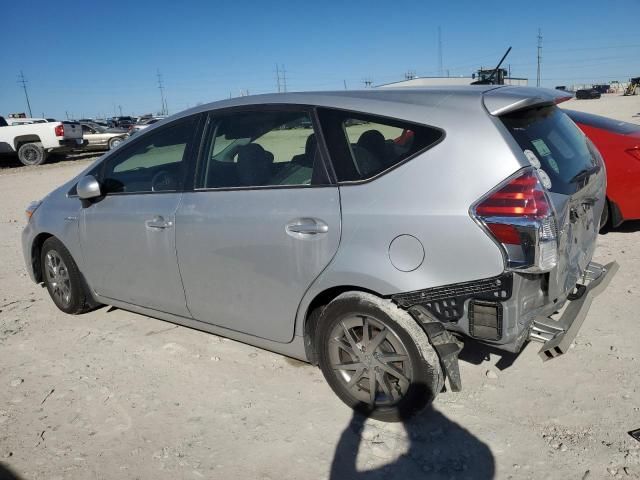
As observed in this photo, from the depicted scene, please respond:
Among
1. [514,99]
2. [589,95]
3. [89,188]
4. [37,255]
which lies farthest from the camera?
[589,95]

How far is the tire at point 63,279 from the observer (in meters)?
4.34

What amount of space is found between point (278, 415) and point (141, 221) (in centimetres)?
163

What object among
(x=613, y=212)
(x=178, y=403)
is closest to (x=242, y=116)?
(x=178, y=403)

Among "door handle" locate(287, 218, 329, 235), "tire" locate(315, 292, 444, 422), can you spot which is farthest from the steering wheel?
"tire" locate(315, 292, 444, 422)

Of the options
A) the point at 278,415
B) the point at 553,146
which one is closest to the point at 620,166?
the point at 553,146

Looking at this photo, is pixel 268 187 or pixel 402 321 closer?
pixel 402 321

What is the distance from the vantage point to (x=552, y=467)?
96.0 inches

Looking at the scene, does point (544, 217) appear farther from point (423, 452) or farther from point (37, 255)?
point (37, 255)

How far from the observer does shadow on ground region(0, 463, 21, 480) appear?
8.63 ft

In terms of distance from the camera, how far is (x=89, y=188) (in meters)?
3.77

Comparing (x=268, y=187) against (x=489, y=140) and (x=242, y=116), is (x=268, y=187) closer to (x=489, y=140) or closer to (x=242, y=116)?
(x=242, y=116)

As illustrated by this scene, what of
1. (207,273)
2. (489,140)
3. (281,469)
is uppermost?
(489,140)

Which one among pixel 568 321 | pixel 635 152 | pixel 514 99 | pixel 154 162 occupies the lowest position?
pixel 568 321

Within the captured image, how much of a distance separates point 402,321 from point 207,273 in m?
1.35
